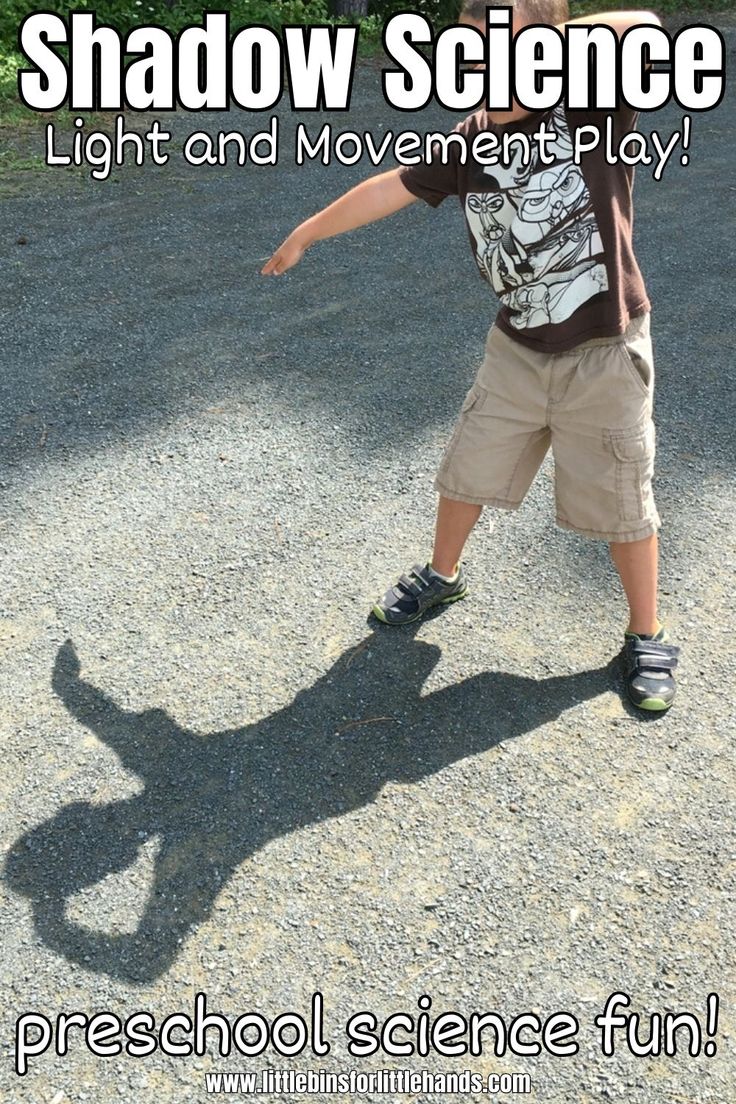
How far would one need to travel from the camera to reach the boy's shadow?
7.15 ft

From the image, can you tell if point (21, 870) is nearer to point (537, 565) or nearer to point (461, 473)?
point (461, 473)

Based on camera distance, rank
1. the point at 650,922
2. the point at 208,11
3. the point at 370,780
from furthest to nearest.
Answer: the point at 208,11 → the point at 370,780 → the point at 650,922

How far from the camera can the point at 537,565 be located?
10.3 ft

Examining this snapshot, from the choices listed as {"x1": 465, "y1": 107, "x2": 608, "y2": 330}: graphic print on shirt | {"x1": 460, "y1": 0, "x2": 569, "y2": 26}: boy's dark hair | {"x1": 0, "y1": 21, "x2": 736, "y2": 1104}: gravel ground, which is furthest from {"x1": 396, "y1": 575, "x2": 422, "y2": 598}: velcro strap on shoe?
{"x1": 460, "y1": 0, "x2": 569, "y2": 26}: boy's dark hair

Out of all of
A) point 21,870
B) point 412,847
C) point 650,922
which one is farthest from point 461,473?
point 21,870

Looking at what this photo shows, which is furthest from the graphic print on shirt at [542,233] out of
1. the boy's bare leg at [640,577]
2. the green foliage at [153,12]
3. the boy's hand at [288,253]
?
the green foliage at [153,12]

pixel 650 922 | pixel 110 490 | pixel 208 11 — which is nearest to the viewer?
pixel 650 922

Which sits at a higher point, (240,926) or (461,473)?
(461,473)

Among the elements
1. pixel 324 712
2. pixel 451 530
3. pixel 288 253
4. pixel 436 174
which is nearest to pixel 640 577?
pixel 451 530

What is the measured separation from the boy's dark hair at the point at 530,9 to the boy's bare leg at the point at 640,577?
1.13m

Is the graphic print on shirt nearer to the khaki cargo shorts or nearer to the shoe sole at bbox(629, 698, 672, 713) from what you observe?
the khaki cargo shorts

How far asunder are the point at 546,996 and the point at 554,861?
0.31 meters

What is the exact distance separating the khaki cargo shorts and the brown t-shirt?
57 millimetres

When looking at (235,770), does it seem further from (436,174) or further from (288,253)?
(436,174)
